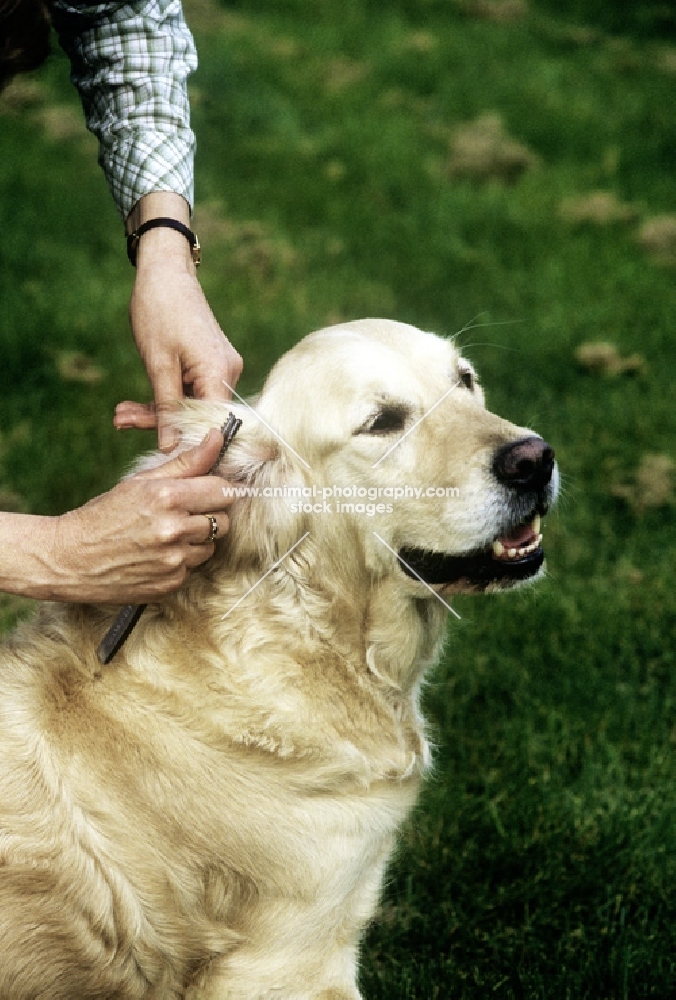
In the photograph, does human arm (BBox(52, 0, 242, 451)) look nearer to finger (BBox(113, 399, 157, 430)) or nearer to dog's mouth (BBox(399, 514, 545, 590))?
finger (BBox(113, 399, 157, 430))

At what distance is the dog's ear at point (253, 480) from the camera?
86.1 inches

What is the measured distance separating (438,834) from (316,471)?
1181 millimetres

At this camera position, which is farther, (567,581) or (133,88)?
(567,581)

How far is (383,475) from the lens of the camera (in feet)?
7.27

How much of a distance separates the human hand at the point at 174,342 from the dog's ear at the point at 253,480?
10cm

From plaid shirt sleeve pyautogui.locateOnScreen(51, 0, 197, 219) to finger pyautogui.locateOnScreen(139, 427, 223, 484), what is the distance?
952 mm

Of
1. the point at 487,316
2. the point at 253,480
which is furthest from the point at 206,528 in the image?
the point at 487,316

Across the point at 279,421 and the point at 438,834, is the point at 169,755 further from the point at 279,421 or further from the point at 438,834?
the point at 438,834

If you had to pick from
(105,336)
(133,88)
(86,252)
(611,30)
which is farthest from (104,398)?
(611,30)

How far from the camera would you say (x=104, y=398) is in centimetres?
473

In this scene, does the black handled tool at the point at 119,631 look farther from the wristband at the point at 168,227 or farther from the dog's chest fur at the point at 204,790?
the wristband at the point at 168,227

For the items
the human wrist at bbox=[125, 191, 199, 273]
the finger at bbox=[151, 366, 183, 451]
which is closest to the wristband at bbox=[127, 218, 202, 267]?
the human wrist at bbox=[125, 191, 199, 273]

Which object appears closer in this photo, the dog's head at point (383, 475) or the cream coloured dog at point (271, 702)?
the cream coloured dog at point (271, 702)

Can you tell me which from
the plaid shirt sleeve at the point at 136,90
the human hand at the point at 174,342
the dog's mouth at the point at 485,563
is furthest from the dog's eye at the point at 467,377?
the plaid shirt sleeve at the point at 136,90
